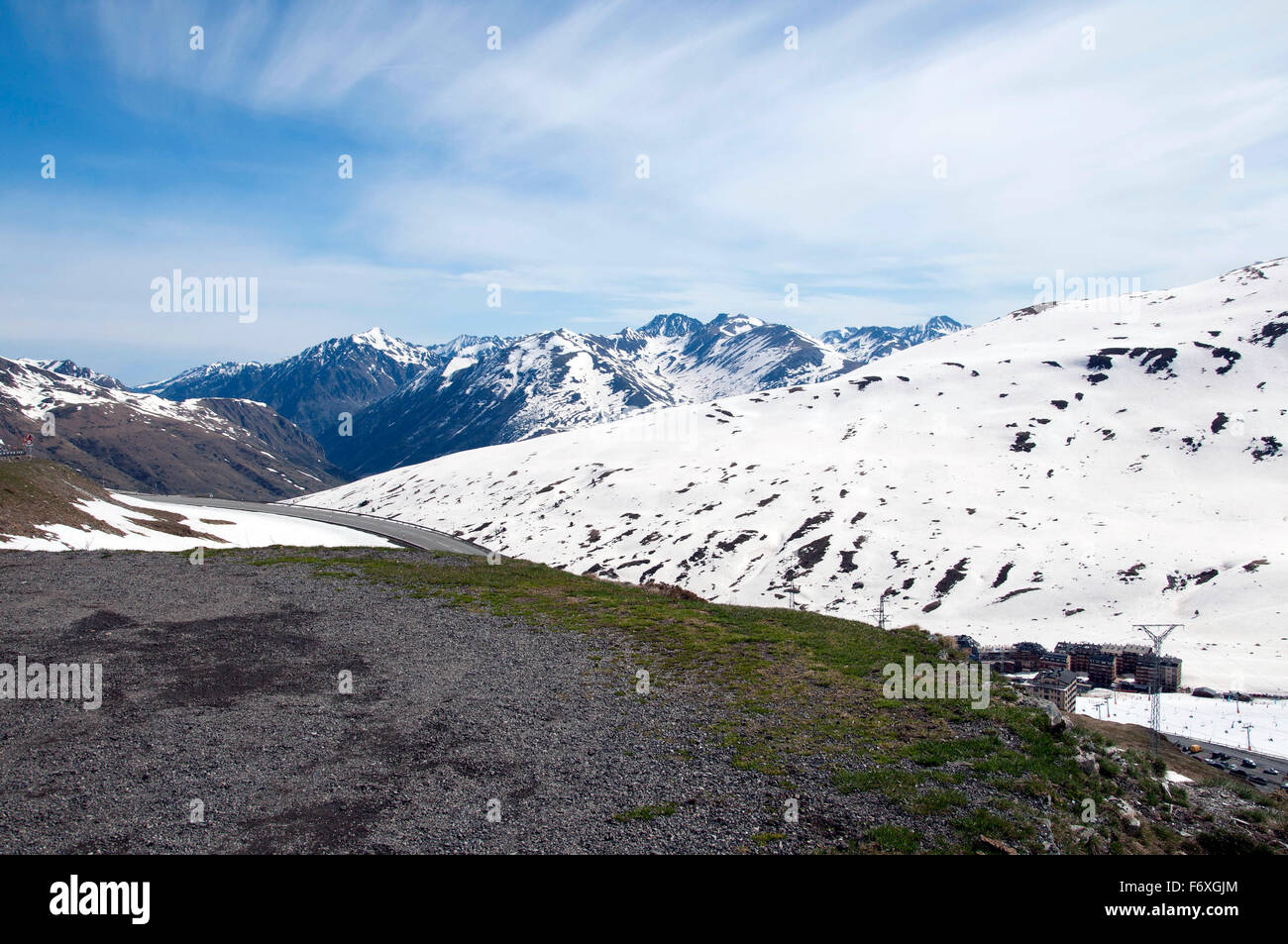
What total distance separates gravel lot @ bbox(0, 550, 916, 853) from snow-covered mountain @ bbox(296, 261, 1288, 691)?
71.4m

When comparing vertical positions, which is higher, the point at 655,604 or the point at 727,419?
the point at 727,419

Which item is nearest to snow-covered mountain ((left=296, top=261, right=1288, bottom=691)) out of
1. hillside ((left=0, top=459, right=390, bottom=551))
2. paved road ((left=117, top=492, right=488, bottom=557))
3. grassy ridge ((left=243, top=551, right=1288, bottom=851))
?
paved road ((left=117, top=492, right=488, bottom=557))

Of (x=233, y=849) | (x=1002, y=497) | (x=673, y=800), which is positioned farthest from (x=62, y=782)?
(x=1002, y=497)

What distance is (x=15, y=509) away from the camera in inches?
1831

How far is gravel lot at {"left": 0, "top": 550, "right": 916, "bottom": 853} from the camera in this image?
11.4 m

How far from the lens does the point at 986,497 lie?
11831 cm

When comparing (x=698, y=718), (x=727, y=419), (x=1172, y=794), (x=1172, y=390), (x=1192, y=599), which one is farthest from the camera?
(x=727, y=419)

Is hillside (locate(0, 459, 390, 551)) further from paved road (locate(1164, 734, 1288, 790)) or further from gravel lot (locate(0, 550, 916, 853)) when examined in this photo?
paved road (locate(1164, 734, 1288, 790))

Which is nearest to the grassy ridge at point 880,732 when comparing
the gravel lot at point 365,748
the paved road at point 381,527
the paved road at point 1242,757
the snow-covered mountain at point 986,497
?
the gravel lot at point 365,748

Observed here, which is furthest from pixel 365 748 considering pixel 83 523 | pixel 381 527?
pixel 381 527

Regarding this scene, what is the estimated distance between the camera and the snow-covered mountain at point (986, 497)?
8481 cm

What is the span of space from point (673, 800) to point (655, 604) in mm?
18469

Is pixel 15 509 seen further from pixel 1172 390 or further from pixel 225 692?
pixel 1172 390

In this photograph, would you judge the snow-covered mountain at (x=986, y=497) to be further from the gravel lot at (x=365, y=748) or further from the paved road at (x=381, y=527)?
the gravel lot at (x=365, y=748)
